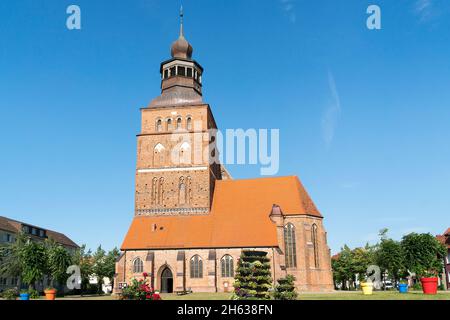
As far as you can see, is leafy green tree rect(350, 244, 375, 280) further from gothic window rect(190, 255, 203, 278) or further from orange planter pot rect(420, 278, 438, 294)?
orange planter pot rect(420, 278, 438, 294)

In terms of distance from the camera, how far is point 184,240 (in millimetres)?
47188

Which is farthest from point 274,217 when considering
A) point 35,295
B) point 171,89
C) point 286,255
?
point 35,295

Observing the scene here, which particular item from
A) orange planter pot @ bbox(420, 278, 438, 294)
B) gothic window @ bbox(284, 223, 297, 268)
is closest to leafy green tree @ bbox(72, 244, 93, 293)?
gothic window @ bbox(284, 223, 297, 268)

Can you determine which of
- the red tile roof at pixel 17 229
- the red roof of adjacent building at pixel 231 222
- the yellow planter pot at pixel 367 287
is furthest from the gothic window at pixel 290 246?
the red tile roof at pixel 17 229

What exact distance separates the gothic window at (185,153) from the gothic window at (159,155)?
2333 millimetres

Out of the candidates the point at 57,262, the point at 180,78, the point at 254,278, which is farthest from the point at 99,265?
the point at 254,278

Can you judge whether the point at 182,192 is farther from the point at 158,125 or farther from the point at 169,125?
the point at 158,125

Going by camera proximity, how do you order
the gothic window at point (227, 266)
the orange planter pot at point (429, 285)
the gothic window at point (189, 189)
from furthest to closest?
the gothic window at point (189, 189)
the gothic window at point (227, 266)
the orange planter pot at point (429, 285)

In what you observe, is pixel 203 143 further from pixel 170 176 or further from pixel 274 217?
pixel 274 217

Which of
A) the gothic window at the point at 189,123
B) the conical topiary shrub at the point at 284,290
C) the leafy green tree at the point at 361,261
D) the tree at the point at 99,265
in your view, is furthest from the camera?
the leafy green tree at the point at 361,261

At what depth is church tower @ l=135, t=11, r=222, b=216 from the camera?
50250 millimetres

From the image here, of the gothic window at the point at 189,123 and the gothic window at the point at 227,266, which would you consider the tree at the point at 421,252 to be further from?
the gothic window at the point at 189,123

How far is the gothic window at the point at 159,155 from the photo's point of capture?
5162cm

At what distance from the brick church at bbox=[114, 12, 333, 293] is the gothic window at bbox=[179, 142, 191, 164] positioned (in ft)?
0.41
